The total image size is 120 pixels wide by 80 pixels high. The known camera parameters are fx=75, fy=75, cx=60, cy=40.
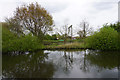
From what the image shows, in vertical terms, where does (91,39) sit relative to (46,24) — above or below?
below

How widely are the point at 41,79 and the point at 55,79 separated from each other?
0.53m

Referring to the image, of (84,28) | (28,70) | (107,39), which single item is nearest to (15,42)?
(28,70)

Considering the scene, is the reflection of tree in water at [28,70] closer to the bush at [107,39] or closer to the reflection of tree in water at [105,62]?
the reflection of tree in water at [105,62]

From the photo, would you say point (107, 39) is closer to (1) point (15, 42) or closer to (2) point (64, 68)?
(2) point (64, 68)

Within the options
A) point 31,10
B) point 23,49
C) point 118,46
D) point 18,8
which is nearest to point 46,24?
point 31,10

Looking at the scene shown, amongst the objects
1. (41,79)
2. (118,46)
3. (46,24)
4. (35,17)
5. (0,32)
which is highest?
(35,17)

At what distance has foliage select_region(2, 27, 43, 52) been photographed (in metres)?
7.08

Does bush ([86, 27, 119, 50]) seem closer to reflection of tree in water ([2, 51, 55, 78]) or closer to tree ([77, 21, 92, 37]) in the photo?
reflection of tree in water ([2, 51, 55, 78])

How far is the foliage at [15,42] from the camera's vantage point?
708cm

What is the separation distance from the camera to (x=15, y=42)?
762 centimetres

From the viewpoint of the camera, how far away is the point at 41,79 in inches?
112

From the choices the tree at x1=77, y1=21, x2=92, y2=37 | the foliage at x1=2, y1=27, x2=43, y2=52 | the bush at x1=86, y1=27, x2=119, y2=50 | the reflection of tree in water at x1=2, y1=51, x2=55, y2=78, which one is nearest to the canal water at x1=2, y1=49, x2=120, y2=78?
the reflection of tree in water at x1=2, y1=51, x2=55, y2=78

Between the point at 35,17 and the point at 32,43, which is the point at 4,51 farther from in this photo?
the point at 35,17

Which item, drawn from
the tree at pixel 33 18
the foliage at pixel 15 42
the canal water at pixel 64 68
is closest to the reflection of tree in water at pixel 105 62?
the canal water at pixel 64 68
